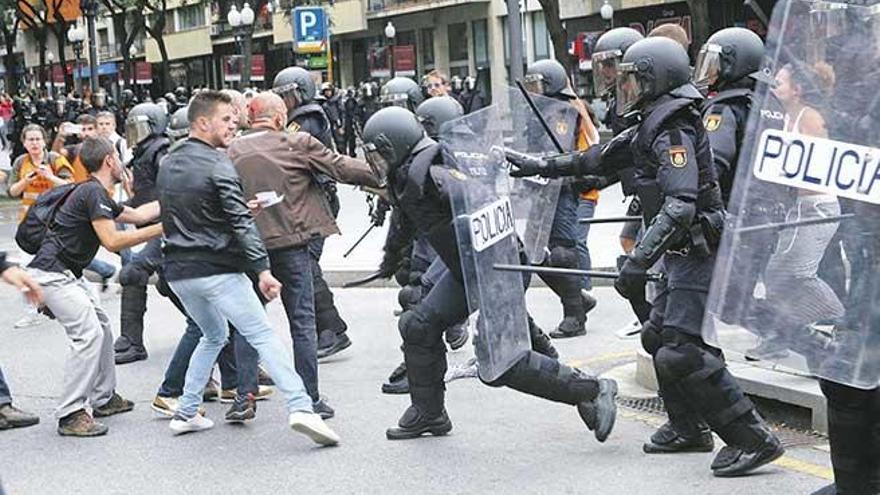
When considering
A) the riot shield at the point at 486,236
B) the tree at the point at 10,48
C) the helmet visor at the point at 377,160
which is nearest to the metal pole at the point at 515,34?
the helmet visor at the point at 377,160

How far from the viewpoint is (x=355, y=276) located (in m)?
12.3

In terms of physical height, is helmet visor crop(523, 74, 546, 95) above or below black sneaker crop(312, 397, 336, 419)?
above

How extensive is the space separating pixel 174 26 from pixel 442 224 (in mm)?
70705

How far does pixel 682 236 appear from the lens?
5.57 metres

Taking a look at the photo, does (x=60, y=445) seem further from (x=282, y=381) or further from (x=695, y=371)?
(x=695, y=371)

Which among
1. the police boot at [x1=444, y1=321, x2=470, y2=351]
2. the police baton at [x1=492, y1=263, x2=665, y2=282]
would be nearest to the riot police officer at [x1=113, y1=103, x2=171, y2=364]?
the police boot at [x1=444, y1=321, x2=470, y2=351]

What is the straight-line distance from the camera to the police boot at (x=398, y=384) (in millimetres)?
7941

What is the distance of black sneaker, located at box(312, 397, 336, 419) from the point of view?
7266 mm

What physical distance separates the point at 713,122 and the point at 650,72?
0.50m

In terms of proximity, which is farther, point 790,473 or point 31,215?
point 31,215

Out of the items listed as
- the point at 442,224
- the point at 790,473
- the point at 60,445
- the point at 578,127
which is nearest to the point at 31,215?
the point at 60,445

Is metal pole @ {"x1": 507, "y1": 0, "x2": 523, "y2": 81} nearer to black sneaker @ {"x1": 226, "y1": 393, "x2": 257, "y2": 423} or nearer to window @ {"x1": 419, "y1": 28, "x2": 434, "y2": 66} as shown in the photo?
black sneaker @ {"x1": 226, "y1": 393, "x2": 257, "y2": 423}

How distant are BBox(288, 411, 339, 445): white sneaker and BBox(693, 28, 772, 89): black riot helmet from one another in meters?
2.36

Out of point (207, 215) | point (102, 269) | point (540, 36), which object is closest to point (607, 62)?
point (207, 215)
